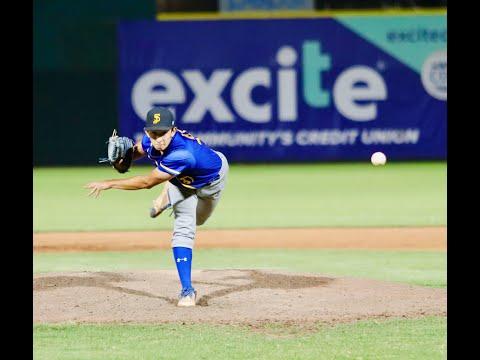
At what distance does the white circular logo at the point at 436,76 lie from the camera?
866 inches

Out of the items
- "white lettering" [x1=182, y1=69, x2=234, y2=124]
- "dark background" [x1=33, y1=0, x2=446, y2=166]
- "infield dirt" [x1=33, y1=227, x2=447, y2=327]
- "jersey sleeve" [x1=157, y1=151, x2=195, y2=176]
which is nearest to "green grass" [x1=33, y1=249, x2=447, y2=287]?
"infield dirt" [x1=33, y1=227, x2=447, y2=327]

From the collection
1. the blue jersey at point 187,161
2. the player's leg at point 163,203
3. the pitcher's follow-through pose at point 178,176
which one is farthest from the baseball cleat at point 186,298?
the blue jersey at point 187,161

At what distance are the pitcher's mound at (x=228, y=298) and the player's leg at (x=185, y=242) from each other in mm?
122

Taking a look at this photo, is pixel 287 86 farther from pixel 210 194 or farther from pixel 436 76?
pixel 210 194

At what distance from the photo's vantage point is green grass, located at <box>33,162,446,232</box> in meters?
14.2

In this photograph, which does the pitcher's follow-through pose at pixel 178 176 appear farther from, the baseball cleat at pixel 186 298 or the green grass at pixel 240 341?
the green grass at pixel 240 341

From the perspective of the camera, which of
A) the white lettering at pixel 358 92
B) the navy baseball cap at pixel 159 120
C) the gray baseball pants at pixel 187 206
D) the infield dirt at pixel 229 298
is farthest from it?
the white lettering at pixel 358 92

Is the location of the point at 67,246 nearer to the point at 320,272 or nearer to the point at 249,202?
the point at 320,272

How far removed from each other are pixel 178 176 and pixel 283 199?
8.68 meters

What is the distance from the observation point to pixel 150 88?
21.6m

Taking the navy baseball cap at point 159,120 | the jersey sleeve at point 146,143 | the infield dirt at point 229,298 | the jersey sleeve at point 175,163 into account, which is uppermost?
the navy baseball cap at point 159,120

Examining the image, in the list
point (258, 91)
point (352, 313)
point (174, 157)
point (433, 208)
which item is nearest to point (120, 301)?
point (174, 157)

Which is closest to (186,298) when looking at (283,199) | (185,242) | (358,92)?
(185,242)
